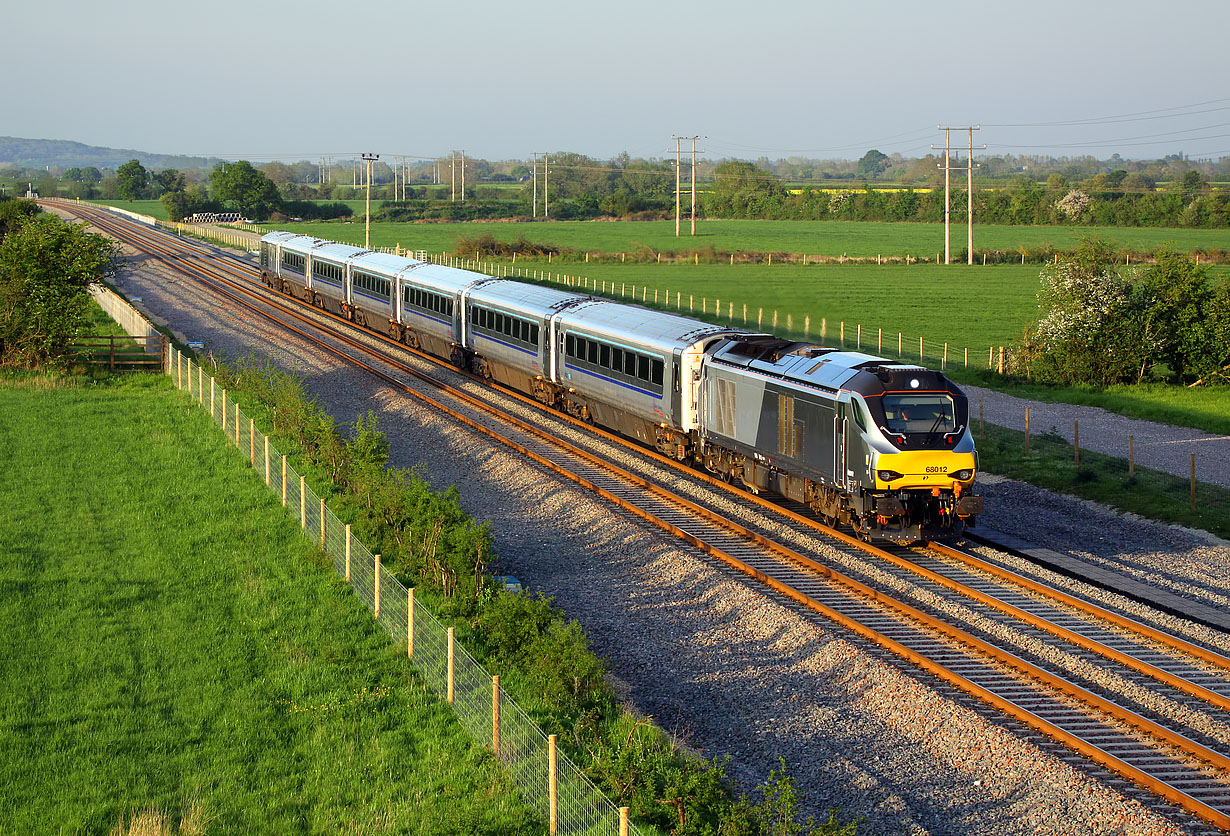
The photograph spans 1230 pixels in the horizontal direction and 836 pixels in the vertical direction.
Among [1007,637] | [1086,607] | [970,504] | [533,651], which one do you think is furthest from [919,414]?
[533,651]

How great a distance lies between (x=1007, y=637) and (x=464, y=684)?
7.51m

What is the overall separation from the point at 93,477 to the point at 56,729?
43.8 feet

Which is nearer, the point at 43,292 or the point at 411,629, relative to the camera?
the point at 411,629

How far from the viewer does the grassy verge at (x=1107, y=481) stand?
75.4 ft

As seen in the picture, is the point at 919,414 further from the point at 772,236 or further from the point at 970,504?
the point at 772,236

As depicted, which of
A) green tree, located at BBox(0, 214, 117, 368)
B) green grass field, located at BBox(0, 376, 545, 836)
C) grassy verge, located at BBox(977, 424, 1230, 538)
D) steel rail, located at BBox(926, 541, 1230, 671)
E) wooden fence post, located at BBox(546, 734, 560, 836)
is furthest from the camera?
green tree, located at BBox(0, 214, 117, 368)

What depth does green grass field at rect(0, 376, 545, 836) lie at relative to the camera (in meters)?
11.2

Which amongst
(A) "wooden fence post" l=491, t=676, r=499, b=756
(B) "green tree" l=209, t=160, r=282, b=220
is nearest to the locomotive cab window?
(A) "wooden fence post" l=491, t=676, r=499, b=756

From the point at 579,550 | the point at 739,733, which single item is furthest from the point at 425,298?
the point at 739,733

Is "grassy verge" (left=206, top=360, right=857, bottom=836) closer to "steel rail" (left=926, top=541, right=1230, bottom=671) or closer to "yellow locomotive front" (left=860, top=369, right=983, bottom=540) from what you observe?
"yellow locomotive front" (left=860, top=369, right=983, bottom=540)

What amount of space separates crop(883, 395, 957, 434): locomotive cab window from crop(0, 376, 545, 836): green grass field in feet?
30.0

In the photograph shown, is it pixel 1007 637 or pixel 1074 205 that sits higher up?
pixel 1074 205

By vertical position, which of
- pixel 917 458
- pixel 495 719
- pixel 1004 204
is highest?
pixel 1004 204

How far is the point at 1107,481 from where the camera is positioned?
25.2m
